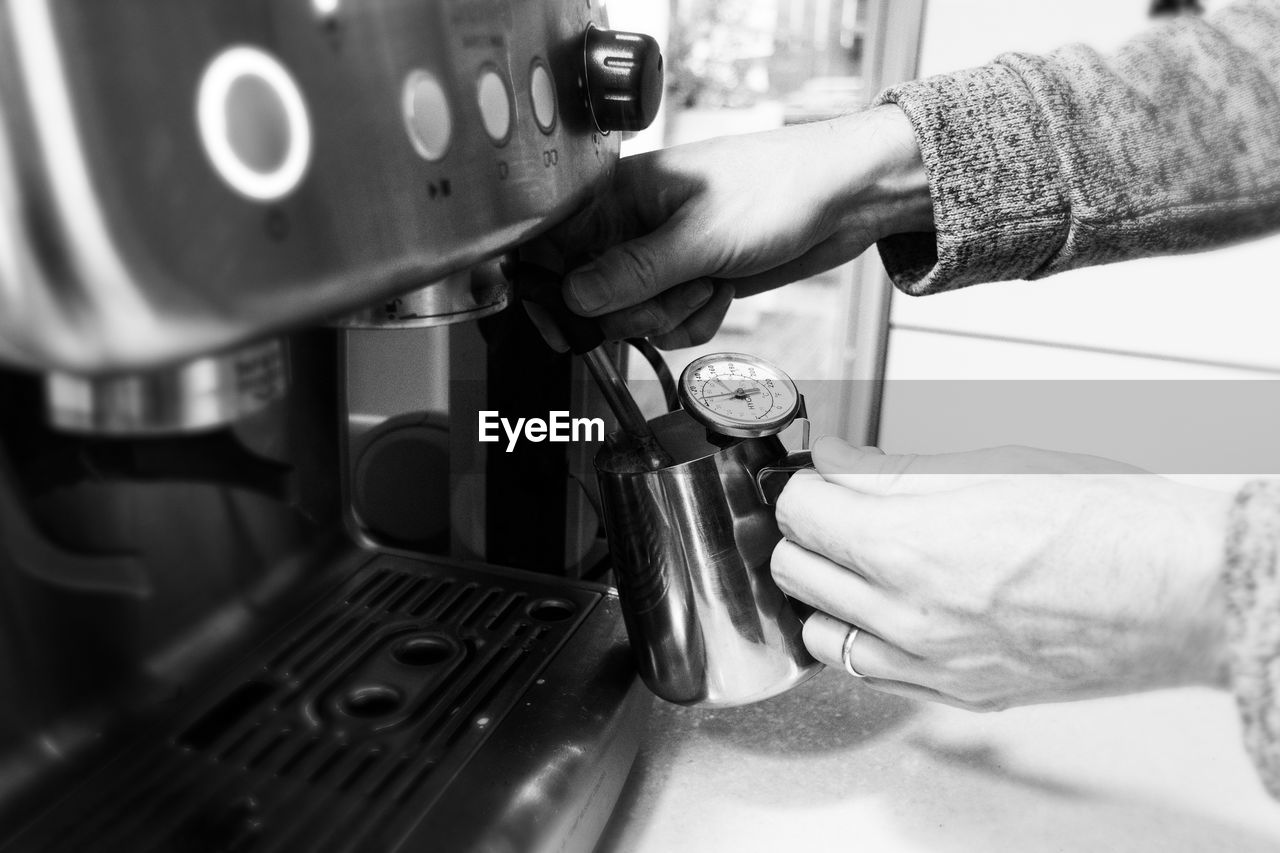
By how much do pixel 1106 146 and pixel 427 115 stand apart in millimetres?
396

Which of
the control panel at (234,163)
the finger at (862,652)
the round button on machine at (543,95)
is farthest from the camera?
the finger at (862,652)

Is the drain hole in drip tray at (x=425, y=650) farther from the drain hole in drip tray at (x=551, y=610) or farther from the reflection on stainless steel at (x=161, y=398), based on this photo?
the reflection on stainless steel at (x=161, y=398)

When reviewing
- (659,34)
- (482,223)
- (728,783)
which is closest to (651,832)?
(728,783)

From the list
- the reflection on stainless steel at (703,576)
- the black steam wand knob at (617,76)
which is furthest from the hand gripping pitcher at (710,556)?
the black steam wand knob at (617,76)

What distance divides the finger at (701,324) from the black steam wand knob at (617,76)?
22 cm

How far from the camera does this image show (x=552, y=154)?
263 millimetres

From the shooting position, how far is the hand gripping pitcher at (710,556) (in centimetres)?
36

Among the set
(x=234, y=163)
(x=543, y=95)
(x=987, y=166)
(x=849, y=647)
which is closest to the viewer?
(x=234, y=163)

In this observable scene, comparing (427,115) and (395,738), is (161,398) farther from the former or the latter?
(395,738)

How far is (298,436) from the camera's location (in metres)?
0.36

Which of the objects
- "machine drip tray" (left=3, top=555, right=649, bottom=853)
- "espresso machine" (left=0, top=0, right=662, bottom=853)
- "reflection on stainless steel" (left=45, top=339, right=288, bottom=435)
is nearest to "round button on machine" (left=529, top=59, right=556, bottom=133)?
"espresso machine" (left=0, top=0, right=662, bottom=853)

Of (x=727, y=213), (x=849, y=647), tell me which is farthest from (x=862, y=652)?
(x=727, y=213)

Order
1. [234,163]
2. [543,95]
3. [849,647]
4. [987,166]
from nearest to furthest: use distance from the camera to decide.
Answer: [234,163] < [543,95] < [849,647] < [987,166]

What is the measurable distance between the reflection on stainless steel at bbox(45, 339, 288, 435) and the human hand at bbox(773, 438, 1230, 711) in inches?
8.7
